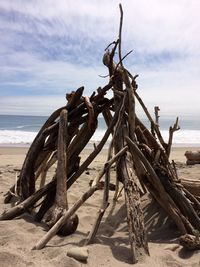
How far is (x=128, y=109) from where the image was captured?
13.9 feet

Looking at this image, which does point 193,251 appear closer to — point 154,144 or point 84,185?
point 154,144

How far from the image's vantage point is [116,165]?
407cm

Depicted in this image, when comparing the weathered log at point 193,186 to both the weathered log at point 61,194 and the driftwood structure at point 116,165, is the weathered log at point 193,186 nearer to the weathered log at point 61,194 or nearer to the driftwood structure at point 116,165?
the driftwood structure at point 116,165

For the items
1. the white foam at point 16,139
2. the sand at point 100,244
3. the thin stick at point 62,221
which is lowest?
the sand at point 100,244

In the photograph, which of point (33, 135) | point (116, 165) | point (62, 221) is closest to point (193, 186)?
point (116, 165)

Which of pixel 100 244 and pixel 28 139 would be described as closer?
pixel 100 244

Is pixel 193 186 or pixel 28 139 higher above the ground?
pixel 28 139

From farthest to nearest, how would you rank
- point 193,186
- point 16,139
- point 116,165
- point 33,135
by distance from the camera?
point 33,135, point 16,139, point 193,186, point 116,165

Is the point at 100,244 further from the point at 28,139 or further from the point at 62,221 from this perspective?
the point at 28,139

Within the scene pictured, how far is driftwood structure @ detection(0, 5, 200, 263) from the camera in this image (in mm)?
3652

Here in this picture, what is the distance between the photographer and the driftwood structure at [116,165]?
365 centimetres

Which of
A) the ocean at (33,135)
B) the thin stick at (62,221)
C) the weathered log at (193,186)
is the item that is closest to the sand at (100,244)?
the thin stick at (62,221)

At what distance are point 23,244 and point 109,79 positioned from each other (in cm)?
211

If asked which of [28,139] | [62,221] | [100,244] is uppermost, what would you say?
[28,139]
